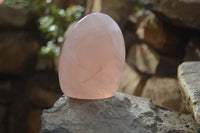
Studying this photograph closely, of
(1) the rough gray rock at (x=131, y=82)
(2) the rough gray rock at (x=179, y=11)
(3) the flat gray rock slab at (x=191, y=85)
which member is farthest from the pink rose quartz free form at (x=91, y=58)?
(1) the rough gray rock at (x=131, y=82)

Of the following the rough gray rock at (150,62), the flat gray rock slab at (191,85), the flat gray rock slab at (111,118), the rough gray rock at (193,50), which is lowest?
the flat gray rock slab at (111,118)

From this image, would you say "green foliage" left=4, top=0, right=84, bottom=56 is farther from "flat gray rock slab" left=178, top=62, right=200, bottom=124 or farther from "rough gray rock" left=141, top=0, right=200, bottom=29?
"flat gray rock slab" left=178, top=62, right=200, bottom=124

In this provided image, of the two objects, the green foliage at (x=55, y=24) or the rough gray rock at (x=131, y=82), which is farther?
the green foliage at (x=55, y=24)

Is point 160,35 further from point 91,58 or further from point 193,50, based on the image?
point 91,58

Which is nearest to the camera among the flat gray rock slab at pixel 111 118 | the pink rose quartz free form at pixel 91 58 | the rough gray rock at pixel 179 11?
the flat gray rock slab at pixel 111 118

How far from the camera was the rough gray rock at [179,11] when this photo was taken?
140 cm

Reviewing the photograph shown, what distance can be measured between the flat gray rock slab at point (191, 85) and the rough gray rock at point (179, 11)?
34cm

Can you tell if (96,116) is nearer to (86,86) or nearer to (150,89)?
(86,86)

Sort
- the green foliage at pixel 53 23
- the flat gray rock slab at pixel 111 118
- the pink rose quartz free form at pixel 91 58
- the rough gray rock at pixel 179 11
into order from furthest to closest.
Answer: the green foliage at pixel 53 23 → the rough gray rock at pixel 179 11 → the pink rose quartz free form at pixel 91 58 → the flat gray rock slab at pixel 111 118

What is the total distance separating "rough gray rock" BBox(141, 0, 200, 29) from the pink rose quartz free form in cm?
61

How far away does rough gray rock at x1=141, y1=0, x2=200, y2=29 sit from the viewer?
1.40m

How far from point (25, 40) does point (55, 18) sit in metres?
0.36

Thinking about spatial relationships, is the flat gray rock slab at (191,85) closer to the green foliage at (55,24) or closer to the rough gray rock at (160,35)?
the rough gray rock at (160,35)

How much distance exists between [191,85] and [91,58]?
0.40 meters
